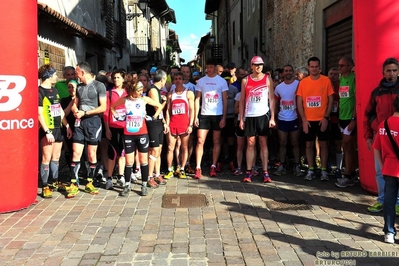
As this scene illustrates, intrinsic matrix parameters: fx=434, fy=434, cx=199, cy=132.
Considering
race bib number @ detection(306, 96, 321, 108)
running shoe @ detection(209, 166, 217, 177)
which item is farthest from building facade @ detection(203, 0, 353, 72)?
running shoe @ detection(209, 166, 217, 177)

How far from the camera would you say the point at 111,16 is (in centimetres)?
1950

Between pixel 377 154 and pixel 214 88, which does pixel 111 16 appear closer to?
pixel 214 88

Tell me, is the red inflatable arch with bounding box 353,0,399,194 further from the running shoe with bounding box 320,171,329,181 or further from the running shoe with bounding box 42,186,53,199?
the running shoe with bounding box 42,186,53,199

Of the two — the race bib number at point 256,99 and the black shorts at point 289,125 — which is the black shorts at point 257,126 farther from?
the black shorts at point 289,125

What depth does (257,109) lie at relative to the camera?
7.16m

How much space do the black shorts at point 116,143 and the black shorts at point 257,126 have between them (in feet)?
6.78

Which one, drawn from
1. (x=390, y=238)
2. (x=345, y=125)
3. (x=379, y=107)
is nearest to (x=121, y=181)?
(x=345, y=125)

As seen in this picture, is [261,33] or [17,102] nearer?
[17,102]

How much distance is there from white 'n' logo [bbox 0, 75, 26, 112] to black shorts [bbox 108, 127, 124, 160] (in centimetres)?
167

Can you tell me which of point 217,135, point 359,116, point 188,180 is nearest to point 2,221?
point 188,180

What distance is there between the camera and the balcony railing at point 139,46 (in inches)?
1097

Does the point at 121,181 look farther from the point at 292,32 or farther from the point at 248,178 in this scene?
the point at 292,32

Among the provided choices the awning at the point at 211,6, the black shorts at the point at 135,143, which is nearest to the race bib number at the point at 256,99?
the black shorts at the point at 135,143

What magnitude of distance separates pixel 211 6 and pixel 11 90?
3971 cm
